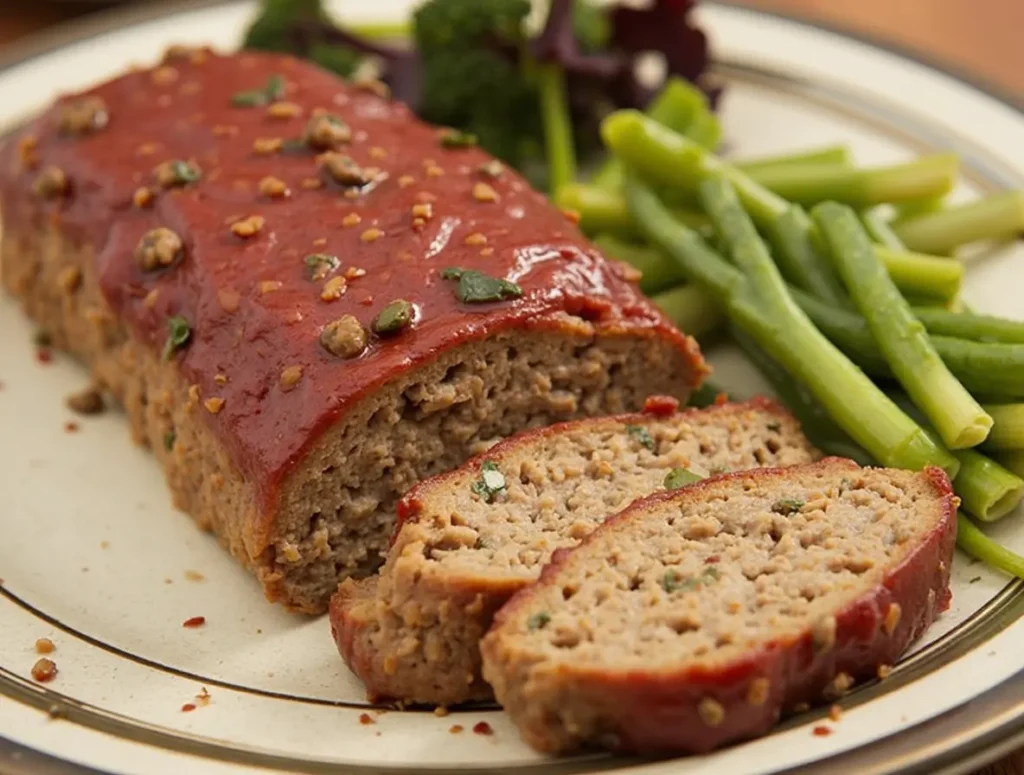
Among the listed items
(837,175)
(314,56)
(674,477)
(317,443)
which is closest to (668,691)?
(674,477)

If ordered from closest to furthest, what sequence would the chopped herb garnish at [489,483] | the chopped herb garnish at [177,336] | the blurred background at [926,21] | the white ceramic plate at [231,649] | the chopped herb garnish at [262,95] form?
the white ceramic plate at [231,649]
the chopped herb garnish at [489,483]
the chopped herb garnish at [177,336]
the chopped herb garnish at [262,95]
the blurred background at [926,21]

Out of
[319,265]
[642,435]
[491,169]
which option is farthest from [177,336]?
[642,435]

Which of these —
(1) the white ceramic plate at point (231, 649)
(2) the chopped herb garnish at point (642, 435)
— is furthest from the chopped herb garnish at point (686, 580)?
(2) the chopped herb garnish at point (642, 435)

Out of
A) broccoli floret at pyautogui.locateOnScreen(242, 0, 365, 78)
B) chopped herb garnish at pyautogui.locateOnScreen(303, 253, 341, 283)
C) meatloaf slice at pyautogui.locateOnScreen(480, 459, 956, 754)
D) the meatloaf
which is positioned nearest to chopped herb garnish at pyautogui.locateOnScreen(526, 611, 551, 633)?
meatloaf slice at pyautogui.locateOnScreen(480, 459, 956, 754)

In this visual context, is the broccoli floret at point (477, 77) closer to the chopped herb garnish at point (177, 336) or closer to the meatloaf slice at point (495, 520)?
the chopped herb garnish at point (177, 336)

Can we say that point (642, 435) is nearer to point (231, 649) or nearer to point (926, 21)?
point (231, 649)

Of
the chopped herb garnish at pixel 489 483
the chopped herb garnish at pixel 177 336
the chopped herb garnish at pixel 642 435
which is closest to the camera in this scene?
the chopped herb garnish at pixel 489 483
